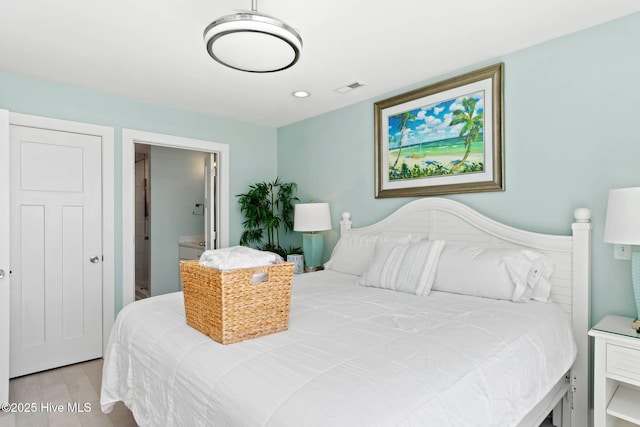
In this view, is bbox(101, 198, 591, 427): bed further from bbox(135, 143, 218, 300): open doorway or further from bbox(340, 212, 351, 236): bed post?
bbox(135, 143, 218, 300): open doorway

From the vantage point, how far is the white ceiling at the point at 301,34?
6.53ft

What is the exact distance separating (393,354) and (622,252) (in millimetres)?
1680

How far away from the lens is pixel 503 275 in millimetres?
2154

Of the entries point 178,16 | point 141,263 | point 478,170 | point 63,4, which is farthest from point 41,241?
point 478,170

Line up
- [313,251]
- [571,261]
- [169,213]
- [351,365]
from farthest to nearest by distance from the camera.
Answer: [169,213]
[313,251]
[571,261]
[351,365]

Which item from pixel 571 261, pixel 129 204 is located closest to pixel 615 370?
pixel 571 261

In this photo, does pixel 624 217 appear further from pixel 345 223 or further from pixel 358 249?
pixel 345 223

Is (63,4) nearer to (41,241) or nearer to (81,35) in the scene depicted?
(81,35)

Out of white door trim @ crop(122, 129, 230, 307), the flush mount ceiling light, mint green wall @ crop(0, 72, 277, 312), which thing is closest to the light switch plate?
the flush mount ceiling light

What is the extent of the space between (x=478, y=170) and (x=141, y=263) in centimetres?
549

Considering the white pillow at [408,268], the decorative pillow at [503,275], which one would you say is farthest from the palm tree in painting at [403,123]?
the decorative pillow at [503,275]

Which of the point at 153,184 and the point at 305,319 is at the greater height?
the point at 153,184

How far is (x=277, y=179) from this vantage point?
4.71m

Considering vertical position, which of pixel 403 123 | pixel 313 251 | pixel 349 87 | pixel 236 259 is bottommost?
pixel 313 251
